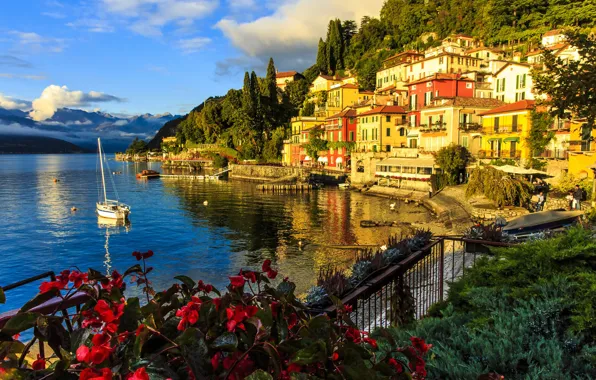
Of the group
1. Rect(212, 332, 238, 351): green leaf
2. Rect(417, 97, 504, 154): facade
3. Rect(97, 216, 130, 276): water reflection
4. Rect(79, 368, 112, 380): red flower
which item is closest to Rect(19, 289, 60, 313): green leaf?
Rect(79, 368, 112, 380): red flower

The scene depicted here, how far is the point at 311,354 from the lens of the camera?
1.50 m

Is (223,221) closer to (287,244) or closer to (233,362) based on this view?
(287,244)

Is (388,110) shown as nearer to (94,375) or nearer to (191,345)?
(191,345)

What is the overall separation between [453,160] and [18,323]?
42699 millimetres

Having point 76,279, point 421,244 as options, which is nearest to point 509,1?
point 421,244

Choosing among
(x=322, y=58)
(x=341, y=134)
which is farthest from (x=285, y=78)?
(x=341, y=134)

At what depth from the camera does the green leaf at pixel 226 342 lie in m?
1.53

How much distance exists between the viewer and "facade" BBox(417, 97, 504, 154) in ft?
142

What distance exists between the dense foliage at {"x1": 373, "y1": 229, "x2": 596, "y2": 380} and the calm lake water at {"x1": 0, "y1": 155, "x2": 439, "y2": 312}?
44.3ft

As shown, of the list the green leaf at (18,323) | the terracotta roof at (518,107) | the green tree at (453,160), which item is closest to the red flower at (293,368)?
the green leaf at (18,323)

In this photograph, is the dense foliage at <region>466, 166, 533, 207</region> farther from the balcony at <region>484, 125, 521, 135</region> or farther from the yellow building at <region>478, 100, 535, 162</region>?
the balcony at <region>484, 125, 521, 135</region>

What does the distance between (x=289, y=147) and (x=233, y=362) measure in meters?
75.6

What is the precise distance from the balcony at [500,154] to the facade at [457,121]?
191 cm

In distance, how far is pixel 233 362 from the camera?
5.05ft
